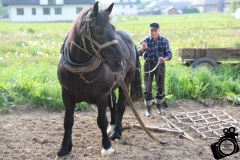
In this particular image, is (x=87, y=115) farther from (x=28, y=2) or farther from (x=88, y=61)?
(x=28, y=2)

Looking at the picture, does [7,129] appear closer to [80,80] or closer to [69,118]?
[69,118]

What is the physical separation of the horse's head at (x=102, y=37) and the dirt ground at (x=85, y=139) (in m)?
1.45

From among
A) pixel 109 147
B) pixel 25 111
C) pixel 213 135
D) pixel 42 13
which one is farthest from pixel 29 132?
pixel 42 13

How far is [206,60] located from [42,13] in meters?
40.0

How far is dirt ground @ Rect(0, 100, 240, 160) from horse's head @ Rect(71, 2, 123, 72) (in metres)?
1.45

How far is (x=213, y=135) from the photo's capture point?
205 inches

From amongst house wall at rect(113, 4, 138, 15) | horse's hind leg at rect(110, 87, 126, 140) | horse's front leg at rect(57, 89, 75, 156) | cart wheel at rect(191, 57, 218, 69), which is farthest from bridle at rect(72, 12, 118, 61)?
house wall at rect(113, 4, 138, 15)

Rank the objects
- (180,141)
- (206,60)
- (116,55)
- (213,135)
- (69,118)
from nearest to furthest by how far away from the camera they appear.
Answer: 1. (116,55)
2. (69,118)
3. (180,141)
4. (213,135)
5. (206,60)

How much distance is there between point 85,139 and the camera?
16.3 ft

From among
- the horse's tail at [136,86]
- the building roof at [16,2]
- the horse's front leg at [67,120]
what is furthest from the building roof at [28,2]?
the horse's front leg at [67,120]

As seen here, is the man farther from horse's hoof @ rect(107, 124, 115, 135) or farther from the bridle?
the bridle

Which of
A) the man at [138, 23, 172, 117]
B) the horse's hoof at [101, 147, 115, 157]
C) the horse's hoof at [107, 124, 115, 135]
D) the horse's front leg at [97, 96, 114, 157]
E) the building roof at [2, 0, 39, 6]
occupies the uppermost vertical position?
the building roof at [2, 0, 39, 6]

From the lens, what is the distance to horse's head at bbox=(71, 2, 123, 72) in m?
3.52

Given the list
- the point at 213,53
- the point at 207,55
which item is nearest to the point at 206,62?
the point at 207,55
